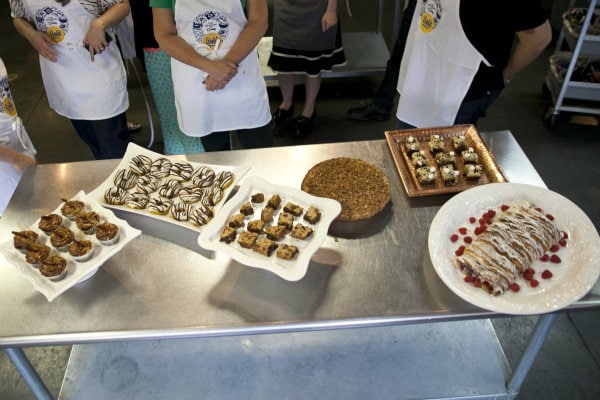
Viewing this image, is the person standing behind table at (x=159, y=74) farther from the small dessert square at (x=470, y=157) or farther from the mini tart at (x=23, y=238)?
the small dessert square at (x=470, y=157)

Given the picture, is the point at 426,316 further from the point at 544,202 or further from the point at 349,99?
the point at 349,99

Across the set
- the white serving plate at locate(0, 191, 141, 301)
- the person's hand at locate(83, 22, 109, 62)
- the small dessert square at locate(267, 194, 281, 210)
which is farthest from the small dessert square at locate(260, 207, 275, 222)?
the person's hand at locate(83, 22, 109, 62)

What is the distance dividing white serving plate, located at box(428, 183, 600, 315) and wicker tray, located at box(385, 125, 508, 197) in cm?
9

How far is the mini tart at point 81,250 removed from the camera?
1346 millimetres

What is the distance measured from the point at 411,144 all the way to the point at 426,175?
20 cm

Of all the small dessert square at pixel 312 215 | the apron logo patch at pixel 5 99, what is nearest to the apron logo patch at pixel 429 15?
the small dessert square at pixel 312 215

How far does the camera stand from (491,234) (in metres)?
1.38

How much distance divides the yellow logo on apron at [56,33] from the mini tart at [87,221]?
3.70ft

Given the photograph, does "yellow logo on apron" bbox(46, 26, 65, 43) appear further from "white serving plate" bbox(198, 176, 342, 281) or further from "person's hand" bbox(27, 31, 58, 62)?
"white serving plate" bbox(198, 176, 342, 281)

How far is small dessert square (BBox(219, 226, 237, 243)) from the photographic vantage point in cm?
138

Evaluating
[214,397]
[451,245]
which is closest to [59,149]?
[214,397]

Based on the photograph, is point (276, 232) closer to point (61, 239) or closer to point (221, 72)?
point (61, 239)

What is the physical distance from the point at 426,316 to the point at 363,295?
179mm

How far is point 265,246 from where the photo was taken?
1348mm
